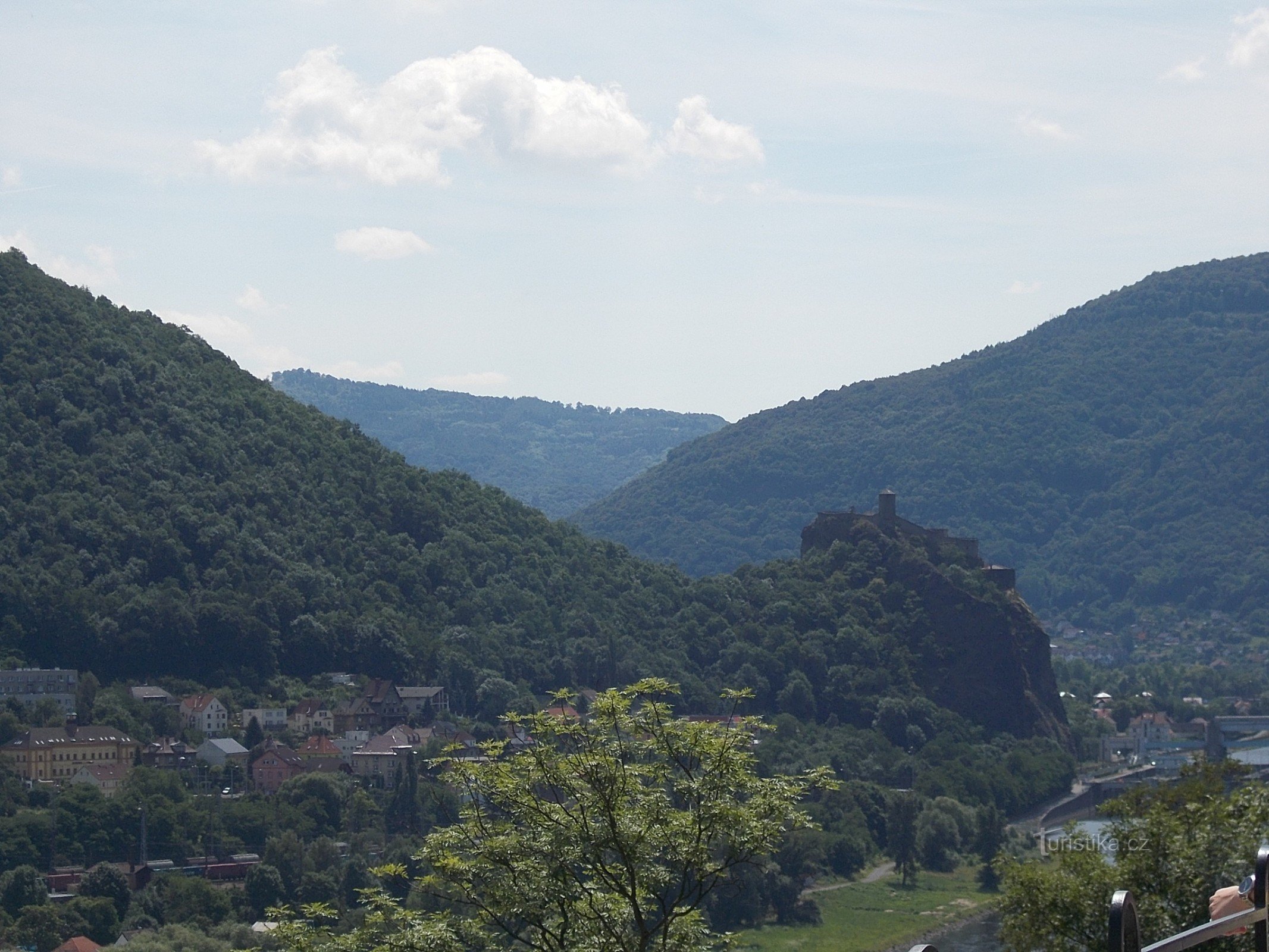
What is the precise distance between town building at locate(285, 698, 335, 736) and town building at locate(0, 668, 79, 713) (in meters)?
9.36

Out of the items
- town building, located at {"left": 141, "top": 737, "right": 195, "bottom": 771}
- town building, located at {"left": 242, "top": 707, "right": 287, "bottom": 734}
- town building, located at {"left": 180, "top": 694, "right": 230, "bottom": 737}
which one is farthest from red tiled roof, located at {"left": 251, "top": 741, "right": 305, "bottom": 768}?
town building, located at {"left": 180, "top": 694, "right": 230, "bottom": 737}

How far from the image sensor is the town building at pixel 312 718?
79.5 meters

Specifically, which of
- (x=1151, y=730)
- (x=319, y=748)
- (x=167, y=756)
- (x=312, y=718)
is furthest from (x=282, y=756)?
(x=1151, y=730)

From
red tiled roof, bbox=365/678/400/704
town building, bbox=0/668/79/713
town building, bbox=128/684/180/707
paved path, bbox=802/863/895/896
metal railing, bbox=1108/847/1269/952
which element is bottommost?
paved path, bbox=802/863/895/896

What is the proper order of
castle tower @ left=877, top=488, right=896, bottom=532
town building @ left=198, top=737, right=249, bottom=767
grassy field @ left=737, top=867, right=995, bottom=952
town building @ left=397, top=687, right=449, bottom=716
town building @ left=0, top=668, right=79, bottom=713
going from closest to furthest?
grassy field @ left=737, top=867, right=995, bottom=952 < town building @ left=198, top=737, right=249, bottom=767 < town building @ left=0, top=668, right=79, bottom=713 < town building @ left=397, top=687, right=449, bottom=716 < castle tower @ left=877, top=488, right=896, bottom=532

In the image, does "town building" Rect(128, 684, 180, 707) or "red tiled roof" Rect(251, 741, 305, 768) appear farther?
"town building" Rect(128, 684, 180, 707)

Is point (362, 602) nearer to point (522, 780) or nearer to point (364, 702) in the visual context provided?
point (364, 702)

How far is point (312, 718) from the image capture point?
80125 millimetres

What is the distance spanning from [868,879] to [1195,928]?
62450mm

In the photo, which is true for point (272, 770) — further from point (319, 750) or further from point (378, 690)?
point (378, 690)

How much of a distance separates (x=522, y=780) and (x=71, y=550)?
237ft

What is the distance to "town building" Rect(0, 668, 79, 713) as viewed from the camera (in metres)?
72.8

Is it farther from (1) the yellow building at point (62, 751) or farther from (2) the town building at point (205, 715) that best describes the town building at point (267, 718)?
(1) the yellow building at point (62, 751)

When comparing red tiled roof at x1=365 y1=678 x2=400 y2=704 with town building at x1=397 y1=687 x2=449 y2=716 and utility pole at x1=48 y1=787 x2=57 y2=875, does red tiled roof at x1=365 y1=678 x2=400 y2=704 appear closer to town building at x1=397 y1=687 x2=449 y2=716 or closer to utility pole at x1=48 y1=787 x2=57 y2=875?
town building at x1=397 y1=687 x2=449 y2=716
